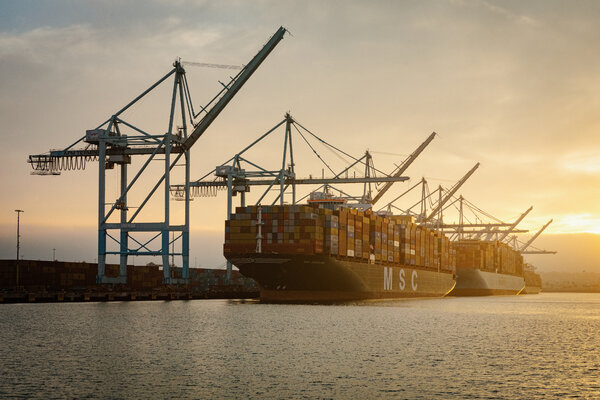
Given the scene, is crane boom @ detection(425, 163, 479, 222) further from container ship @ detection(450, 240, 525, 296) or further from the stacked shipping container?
the stacked shipping container

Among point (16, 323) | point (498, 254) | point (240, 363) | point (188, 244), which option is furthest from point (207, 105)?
point (498, 254)

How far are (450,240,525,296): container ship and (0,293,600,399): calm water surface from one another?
8336 cm

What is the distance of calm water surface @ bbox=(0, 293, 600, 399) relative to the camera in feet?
76.2

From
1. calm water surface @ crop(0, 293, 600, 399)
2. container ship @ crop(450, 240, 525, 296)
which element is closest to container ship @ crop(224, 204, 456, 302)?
calm water surface @ crop(0, 293, 600, 399)

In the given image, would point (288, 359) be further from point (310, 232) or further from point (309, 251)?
point (310, 232)

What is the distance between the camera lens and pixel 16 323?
152ft

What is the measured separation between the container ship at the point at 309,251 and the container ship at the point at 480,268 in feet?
168

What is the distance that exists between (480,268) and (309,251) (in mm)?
77132

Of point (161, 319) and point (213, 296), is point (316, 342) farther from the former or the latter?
point (213, 296)

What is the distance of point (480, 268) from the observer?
137000mm

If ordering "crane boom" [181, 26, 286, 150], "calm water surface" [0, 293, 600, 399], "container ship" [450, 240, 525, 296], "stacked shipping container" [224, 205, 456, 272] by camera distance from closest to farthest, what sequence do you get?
"calm water surface" [0, 293, 600, 399] → "stacked shipping container" [224, 205, 456, 272] → "crane boom" [181, 26, 286, 150] → "container ship" [450, 240, 525, 296]

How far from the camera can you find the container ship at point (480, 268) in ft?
441

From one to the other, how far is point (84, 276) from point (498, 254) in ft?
319

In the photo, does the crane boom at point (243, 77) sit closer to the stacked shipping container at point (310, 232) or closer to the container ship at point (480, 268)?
the stacked shipping container at point (310, 232)
